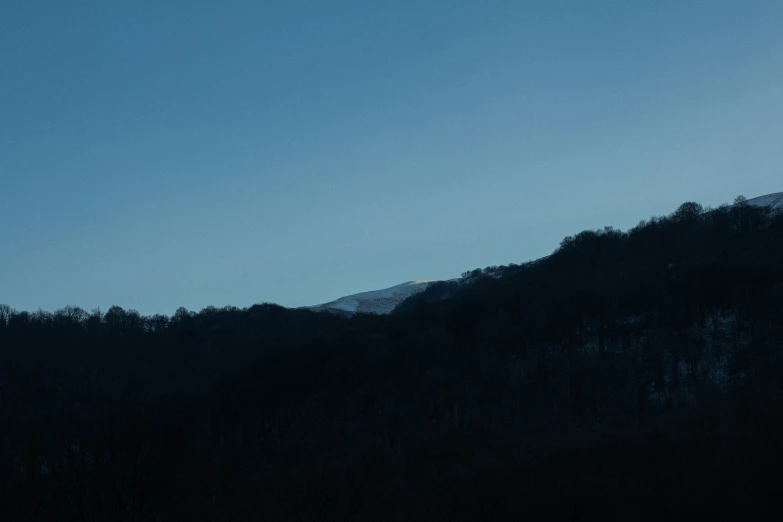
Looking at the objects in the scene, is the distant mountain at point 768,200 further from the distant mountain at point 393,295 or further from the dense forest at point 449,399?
the dense forest at point 449,399

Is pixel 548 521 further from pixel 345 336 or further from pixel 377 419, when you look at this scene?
pixel 345 336

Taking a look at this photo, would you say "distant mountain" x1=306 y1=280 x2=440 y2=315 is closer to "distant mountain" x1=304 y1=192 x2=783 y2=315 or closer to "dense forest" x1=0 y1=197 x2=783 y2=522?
"distant mountain" x1=304 y1=192 x2=783 y2=315

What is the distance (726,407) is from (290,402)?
41.3 m

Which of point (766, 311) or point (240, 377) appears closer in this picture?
point (766, 311)

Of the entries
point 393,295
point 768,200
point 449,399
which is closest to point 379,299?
point 393,295

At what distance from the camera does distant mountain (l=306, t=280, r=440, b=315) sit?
163000 mm

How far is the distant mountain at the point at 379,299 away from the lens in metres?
163

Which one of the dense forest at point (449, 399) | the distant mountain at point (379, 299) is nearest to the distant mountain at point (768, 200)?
the dense forest at point (449, 399)

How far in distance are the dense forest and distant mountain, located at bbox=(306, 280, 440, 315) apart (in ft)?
167

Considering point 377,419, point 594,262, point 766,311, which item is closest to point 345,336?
point 377,419

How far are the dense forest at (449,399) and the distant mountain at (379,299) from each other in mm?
50896

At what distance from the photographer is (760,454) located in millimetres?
34031

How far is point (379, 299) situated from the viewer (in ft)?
563

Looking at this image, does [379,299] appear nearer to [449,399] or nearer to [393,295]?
[393,295]
